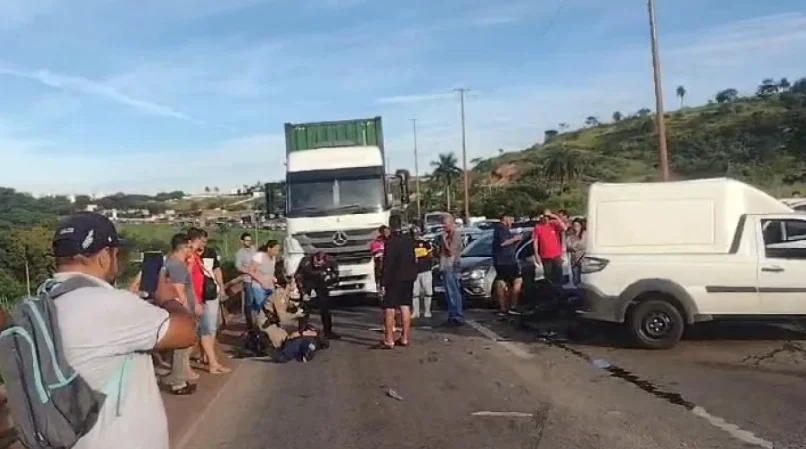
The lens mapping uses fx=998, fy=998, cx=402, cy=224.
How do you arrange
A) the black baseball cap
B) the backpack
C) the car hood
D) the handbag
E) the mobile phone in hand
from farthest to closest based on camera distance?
1. the car hood
2. the handbag
3. the mobile phone in hand
4. the black baseball cap
5. the backpack

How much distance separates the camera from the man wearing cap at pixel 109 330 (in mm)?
3105

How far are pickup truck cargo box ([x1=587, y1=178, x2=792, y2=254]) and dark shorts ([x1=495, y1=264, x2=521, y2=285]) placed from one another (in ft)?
12.6

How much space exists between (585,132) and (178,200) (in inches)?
4476

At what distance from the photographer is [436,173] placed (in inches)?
4454

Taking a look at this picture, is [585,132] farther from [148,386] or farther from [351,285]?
[148,386]

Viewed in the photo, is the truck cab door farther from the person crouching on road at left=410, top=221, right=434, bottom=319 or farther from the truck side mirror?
the truck side mirror

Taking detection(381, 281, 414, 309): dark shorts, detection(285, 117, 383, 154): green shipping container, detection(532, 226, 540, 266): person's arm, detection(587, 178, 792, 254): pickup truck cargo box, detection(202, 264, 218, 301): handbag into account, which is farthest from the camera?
detection(285, 117, 383, 154): green shipping container

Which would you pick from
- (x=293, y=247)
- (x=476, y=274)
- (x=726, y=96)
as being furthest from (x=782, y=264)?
(x=726, y=96)

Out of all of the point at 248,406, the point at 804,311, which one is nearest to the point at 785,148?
the point at 804,311

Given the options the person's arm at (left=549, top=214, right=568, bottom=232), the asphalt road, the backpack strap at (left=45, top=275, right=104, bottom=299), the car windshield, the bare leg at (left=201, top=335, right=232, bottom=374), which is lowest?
the asphalt road

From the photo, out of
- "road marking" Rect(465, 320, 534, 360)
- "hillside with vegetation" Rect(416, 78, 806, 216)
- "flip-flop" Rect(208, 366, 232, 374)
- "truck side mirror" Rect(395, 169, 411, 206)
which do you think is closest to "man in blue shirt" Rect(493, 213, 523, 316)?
"road marking" Rect(465, 320, 534, 360)

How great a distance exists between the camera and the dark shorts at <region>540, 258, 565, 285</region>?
54.5ft

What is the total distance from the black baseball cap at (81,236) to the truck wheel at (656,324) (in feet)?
33.6

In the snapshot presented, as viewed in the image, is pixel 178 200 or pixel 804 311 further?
pixel 178 200
